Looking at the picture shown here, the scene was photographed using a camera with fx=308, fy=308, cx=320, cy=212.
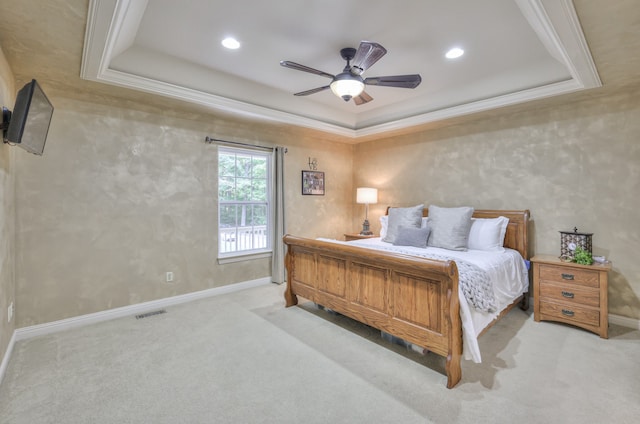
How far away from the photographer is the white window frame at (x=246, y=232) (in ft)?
14.2

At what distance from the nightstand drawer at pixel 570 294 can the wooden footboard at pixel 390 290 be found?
1692 mm

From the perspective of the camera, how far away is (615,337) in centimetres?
288

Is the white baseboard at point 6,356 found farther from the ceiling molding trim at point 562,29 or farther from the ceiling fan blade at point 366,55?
the ceiling molding trim at point 562,29

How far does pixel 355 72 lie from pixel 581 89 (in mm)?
2315

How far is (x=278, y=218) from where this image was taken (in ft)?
15.5

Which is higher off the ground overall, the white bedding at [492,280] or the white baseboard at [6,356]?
the white bedding at [492,280]

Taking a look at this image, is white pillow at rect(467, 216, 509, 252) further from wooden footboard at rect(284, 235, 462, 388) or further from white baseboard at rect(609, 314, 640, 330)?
wooden footboard at rect(284, 235, 462, 388)

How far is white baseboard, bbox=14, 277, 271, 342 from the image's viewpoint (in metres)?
2.95

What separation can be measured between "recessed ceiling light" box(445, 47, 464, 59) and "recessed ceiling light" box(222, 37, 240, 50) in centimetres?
207

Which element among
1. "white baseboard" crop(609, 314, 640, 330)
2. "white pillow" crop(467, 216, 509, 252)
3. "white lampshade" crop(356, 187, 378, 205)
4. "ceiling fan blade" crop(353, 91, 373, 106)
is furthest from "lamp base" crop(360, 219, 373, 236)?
"white baseboard" crop(609, 314, 640, 330)

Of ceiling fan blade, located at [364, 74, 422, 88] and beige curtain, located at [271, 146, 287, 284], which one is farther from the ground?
ceiling fan blade, located at [364, 74, 422, 88]

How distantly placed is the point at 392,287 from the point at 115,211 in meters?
3.06

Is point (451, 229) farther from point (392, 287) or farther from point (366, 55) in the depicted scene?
point (366, 55)

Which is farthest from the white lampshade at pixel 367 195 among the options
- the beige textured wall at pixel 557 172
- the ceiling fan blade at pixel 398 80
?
the ceiling fan blade at pixel 398 80
